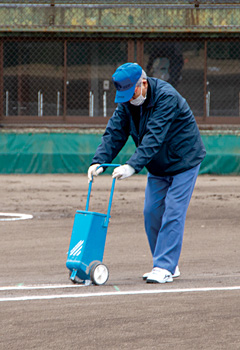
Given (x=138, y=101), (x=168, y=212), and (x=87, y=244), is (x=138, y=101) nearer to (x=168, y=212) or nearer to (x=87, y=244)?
(x=168, y=212)

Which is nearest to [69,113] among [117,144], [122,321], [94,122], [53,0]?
[94,122]

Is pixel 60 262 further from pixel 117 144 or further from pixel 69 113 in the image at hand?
pixel 69 113

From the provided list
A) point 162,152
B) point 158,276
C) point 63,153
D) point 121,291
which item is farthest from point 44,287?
point 63,153

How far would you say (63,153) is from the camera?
16.4m

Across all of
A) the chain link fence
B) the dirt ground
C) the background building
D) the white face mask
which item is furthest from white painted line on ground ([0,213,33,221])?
the chain link fence

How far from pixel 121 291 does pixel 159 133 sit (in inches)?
48.7

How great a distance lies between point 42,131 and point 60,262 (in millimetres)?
9536

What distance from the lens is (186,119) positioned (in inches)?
239

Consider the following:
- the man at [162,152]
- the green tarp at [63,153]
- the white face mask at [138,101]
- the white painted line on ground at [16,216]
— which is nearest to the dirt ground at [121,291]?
the white painted line on ground at [16,216]

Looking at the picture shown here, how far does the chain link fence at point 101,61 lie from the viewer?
666 inches

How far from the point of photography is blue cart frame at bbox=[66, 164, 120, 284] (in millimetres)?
5715

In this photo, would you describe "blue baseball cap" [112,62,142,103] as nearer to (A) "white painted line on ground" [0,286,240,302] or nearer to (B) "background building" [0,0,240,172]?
(A) "white painted line on ground" [0,286,240,302]

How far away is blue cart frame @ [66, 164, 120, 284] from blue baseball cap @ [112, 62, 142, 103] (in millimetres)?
524

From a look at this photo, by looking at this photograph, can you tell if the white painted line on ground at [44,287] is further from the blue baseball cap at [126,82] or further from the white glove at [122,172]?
the blue baseball cap at [126,82]
